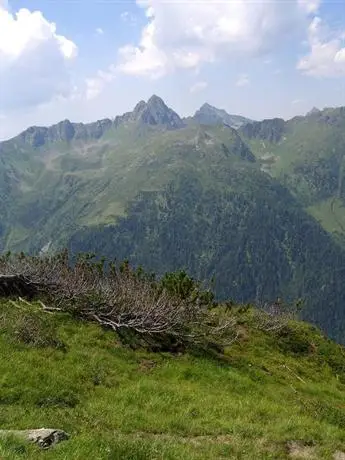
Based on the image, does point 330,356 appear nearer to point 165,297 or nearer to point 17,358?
point 165,297

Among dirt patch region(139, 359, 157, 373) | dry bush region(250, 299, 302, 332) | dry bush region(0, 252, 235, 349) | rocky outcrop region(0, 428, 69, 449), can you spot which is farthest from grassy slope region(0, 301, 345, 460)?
dry bush region(250, 299, 302, 332)

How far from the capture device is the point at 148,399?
19109 millimetres

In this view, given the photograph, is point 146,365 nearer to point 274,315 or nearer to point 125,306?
point 125,306

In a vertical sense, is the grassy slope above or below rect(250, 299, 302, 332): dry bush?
above

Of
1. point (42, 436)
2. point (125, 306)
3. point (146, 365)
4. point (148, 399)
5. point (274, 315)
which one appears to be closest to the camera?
point (42, 436)

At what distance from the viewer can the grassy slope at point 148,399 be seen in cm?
1394

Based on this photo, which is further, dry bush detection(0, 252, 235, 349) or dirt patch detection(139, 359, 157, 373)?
dry bush detection(0, 252, 235, 349)

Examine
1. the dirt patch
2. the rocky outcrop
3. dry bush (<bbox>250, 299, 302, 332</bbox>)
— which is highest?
the rocky outcrop

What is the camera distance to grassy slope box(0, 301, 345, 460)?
13.9m

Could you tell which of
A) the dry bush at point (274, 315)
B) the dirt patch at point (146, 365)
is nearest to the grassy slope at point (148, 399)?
the dirt patch at point (146, 365)

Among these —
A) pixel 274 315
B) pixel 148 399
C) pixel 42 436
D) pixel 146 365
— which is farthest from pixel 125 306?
pixel 42 436

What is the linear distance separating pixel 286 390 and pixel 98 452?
15.8m

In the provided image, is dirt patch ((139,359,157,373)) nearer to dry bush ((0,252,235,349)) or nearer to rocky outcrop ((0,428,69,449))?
dry bush ((0,252,235,349))

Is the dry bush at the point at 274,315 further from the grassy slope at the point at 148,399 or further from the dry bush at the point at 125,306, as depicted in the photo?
the grassy slope at the point at 148,399
